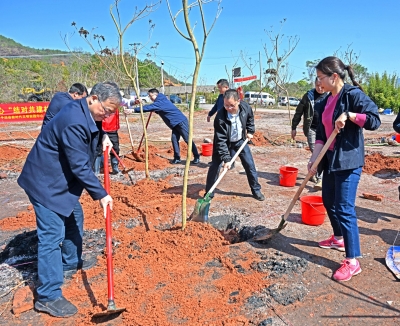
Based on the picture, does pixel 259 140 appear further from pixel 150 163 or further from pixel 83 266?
pixel 83 266

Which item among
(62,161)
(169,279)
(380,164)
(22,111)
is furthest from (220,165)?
(22,111)

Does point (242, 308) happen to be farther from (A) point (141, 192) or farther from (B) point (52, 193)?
(A) point (141, 192)

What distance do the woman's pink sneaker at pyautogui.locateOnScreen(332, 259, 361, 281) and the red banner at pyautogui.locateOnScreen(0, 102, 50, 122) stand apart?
14.3 meters

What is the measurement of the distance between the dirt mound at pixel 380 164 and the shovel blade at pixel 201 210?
3.92 metres

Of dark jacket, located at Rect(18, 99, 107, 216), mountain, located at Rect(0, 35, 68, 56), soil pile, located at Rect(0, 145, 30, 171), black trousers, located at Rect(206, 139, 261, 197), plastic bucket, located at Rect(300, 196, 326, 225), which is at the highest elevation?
mountain, located at Rect(0, 35, 68, 56)

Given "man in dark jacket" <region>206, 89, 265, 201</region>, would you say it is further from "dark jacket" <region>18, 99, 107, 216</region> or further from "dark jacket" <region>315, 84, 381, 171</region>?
"dark jacket" <region>18, 99, 107, 216</region>

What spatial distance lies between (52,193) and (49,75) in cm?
2502

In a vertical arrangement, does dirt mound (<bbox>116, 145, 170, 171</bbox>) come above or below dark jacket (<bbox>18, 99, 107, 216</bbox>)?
below

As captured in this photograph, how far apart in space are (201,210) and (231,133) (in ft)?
4.04

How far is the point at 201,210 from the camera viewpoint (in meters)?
3.88

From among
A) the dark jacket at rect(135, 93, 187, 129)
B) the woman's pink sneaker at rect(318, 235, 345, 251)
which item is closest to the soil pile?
the dark jacket at rect(135, 93, 187, 129)

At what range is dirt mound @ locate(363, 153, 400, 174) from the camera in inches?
252

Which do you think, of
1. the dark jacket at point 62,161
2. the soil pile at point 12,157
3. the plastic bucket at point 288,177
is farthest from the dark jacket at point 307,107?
the soil pile at point 12,157

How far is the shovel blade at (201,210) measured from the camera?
3.88m
